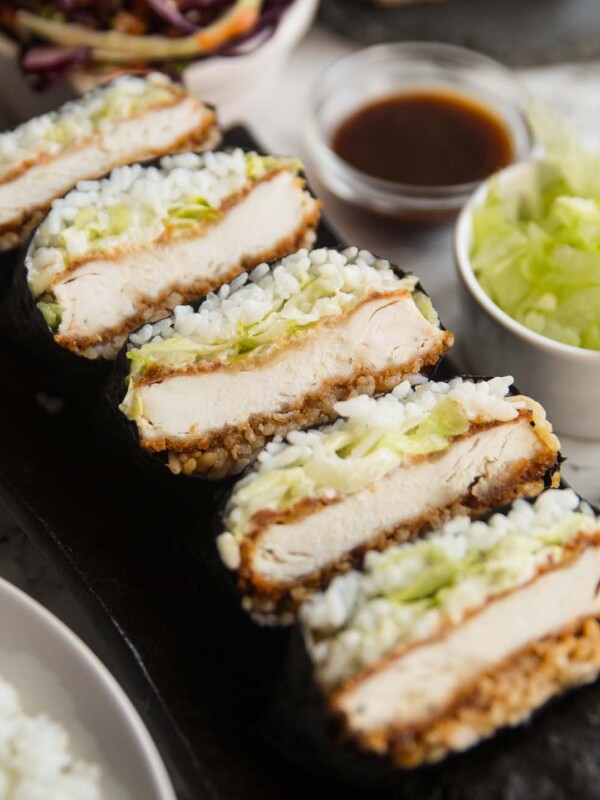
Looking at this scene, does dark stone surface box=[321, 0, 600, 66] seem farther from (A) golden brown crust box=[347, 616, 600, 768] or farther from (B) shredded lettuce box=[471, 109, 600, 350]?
(A) golden brown crust box=[347, 616, 600, 768]

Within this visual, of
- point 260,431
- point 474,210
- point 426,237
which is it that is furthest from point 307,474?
point 426,237

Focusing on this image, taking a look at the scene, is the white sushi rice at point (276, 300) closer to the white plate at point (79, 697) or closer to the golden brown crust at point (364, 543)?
the golden brown crust at point (364, 543)

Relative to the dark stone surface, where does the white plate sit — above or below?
below

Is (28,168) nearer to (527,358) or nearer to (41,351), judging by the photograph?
(41,351)

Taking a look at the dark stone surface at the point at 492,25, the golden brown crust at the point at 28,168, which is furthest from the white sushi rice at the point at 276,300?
the dark stone surface at the point at 492,25

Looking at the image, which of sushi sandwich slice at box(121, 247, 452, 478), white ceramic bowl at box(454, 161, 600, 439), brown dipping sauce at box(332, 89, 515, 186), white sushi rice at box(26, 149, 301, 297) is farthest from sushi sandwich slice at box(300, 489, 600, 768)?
brown dipping sauce at box(332, 89, 515, 186)

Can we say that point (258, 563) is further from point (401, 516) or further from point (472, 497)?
point (472, 497)

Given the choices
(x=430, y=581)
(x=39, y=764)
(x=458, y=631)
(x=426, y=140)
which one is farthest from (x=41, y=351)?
(x=426, y=140)
